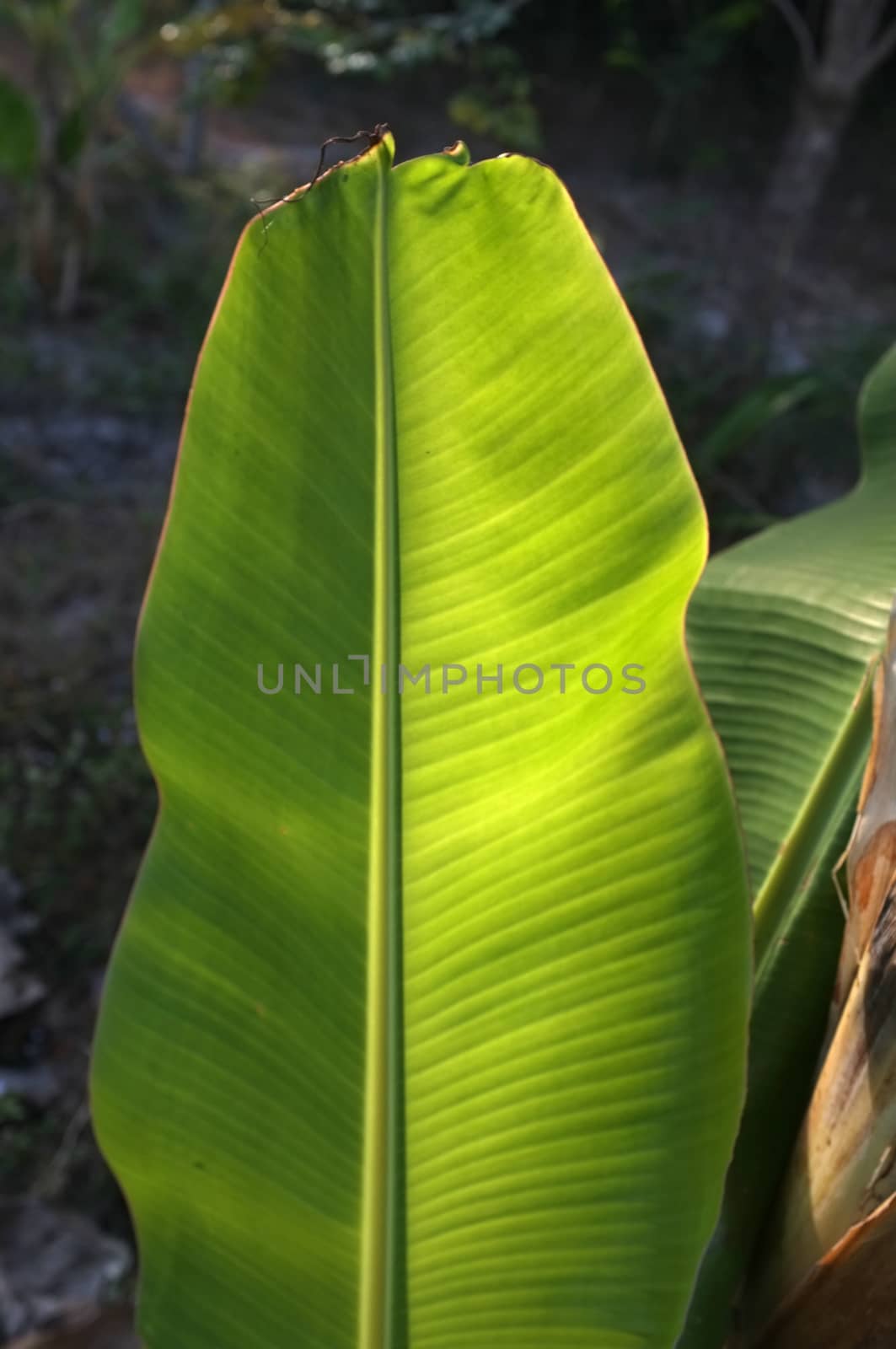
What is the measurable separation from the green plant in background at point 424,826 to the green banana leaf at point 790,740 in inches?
4.2

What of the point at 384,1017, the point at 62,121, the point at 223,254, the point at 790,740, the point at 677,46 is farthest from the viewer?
the point at 677,46

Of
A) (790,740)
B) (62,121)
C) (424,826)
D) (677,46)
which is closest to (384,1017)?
(424,826)

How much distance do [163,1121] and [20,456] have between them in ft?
8.04

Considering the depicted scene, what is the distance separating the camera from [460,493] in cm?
50

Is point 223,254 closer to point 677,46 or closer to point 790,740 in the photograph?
point 677,46

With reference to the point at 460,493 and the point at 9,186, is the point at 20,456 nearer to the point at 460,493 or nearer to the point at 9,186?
the point at 9,186

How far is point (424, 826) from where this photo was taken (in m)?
0.52

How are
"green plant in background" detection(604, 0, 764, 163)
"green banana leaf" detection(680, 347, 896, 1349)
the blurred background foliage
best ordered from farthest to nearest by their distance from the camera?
"green plant in background" detection(604, 0, 764, 163)
the blurred background foliage
"green banana leaf" detection(680, 347, 896, 1349)

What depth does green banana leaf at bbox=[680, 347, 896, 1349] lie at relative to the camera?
0.61 metres

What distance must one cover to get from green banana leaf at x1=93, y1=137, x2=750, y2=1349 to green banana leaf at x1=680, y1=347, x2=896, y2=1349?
0.46ft

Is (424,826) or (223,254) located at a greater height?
(424,826)

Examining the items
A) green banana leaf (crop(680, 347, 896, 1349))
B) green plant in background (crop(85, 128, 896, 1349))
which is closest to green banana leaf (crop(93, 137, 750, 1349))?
green plant in background (crop(85, 128, 896, 1349))

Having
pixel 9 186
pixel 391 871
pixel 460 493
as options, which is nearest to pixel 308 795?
pixel 391 871

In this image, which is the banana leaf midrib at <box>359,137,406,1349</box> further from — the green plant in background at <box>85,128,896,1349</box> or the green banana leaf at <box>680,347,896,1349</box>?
the green banana leaf at <box>680,347,896,1349</box>
